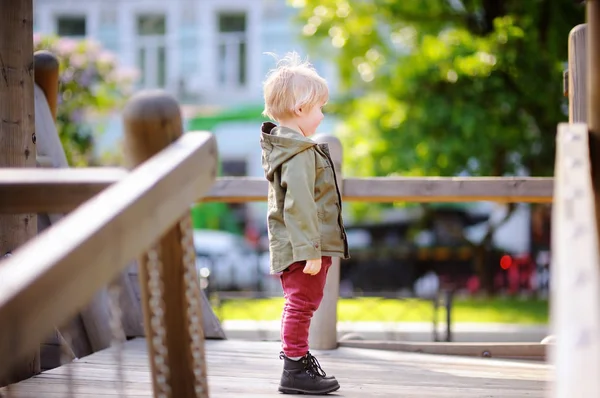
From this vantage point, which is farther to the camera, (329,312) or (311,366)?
(329,312)

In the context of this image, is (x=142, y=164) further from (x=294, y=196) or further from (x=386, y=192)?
(x=386, y=192)

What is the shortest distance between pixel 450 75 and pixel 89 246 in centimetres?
988

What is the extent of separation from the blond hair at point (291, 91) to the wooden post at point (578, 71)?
0.83 metres

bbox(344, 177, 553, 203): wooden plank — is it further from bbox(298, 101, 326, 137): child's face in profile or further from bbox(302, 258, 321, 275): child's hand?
bbox(302, 258, 321, 275): child's hand

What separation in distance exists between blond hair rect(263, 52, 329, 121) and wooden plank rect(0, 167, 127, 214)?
1399mm

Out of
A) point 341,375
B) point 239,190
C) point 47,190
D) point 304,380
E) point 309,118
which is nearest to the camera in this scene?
point 47,190

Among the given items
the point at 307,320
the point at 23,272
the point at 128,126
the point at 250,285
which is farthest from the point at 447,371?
the point at 250,285

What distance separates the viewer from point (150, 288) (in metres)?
1.82

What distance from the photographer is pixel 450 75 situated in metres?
10.9

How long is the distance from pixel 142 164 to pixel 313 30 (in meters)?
9.80

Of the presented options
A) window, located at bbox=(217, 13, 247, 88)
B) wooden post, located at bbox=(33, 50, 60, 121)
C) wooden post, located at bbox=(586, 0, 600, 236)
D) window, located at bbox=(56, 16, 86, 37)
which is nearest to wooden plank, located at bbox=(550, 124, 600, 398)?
wooden post, located at bbox=(586, 0, 600, 236)

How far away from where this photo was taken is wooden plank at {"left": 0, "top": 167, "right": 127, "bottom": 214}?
1688mm


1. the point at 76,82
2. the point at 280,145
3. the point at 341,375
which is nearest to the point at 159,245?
the point at 280,145

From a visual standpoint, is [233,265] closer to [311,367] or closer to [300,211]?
[311,367]
